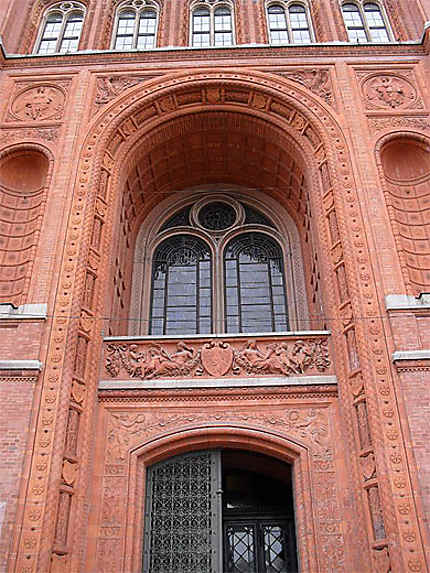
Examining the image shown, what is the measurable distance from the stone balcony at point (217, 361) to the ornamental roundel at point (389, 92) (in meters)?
6.08

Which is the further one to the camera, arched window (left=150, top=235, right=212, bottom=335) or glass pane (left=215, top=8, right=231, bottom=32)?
glass pane (left=215, top=8, right=231, bottom=32)

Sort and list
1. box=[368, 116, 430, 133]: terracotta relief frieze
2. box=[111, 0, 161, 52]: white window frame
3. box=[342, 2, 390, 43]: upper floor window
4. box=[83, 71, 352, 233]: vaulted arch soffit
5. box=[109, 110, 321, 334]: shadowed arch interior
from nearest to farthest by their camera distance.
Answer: box=[368, 116, 430, 133]: terracotta relief frieze
box=[83, 71, 352, 233]: vaulted arch soffit
box=[109, 110, 321, 334]: shadowed arch interior
box=[342, 2, 390, 43]: upper floor window
box=[111, 0, 161, 52]: white window frame

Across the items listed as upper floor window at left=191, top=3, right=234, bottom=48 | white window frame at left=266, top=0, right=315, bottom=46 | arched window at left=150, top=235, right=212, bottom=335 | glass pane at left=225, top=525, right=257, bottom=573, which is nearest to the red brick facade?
white window frame at left=266, top=0, right=315, bottom=46

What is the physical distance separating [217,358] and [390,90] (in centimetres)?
802

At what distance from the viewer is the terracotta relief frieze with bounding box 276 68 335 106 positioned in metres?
14.1

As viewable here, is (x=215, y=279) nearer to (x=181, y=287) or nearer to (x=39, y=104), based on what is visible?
(x=181, y=287)

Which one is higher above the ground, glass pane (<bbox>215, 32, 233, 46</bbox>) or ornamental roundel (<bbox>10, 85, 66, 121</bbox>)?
glass pane (<bbox>215, 32, 233, 46</bbox>)

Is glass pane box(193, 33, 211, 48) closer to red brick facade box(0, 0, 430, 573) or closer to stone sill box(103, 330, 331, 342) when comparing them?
red brick facade box(0, 0, 430, 573)

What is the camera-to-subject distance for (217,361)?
11.2 metres

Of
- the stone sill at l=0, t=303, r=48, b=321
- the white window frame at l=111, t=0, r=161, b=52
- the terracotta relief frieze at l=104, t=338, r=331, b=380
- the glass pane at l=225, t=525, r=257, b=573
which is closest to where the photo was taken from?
the stone sill at l=0, t=303, r=48, b=321

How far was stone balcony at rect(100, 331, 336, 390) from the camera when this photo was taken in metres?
11.0

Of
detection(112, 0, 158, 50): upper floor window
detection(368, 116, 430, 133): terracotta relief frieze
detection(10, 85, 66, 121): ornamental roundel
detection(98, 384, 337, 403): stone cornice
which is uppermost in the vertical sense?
detection(112, 0, 158, 50): upper floor window

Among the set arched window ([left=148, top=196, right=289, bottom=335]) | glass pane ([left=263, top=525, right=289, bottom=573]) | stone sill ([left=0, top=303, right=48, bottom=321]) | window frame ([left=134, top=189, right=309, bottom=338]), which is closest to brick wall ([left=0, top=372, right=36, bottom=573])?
stone sill ([left=0, top=303, right=48, bottom=321])

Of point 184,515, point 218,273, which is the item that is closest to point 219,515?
point 184,515
